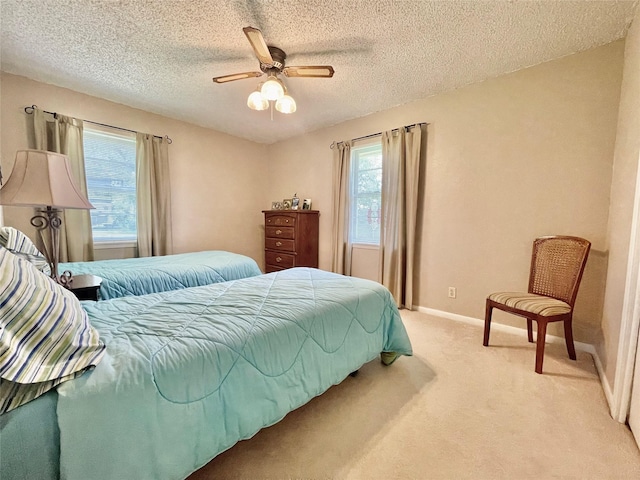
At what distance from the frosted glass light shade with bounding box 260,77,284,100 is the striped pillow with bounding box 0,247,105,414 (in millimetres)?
1776

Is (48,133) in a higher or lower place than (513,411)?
higher

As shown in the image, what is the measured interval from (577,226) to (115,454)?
10.3 feet

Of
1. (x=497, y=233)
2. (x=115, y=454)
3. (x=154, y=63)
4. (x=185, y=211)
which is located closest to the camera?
(x=115, y=454)

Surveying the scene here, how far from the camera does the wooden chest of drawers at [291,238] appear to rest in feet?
12.6

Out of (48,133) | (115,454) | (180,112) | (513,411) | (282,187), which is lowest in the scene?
(513,411)

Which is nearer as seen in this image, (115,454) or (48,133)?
(115,454)

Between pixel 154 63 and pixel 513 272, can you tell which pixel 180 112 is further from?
pixel 513 272

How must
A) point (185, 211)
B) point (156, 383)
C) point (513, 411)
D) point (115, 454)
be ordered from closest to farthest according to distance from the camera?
1. point (115, 454)
2. point (156, 383)
3. point (513, 411)
4. point (185, 211)

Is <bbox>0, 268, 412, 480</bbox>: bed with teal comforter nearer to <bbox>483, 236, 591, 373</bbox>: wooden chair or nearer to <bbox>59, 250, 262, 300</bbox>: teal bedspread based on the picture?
<bbox>59, 250, 262, 300</bbox>: teal bedspread

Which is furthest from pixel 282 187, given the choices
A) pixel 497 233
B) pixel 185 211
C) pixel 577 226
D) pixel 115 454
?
pixel 115 454

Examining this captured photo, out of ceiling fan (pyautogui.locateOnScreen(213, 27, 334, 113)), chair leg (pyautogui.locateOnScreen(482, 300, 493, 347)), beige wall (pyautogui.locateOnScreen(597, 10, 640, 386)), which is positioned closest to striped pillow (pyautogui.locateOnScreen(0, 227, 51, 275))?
ceiling fan (pyautogui.locateOnScreen(213, 27, 334, 113))

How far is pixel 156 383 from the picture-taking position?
33.9 inches

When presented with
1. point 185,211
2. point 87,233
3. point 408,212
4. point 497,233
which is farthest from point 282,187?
point 497,233

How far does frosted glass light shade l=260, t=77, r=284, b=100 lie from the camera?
2.01 m
